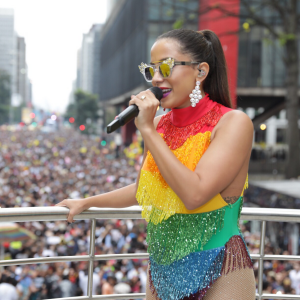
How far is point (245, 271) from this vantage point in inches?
60.3

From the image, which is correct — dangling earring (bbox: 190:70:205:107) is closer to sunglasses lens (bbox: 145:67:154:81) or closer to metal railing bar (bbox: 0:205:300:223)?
sunglasses lens (bbox: 145:67:154:81)

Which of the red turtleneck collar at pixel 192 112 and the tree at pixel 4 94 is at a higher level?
the tree at pixel 4 94

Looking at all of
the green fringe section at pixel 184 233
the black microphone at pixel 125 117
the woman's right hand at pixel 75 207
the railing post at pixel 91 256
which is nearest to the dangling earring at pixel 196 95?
the black microphone at pixel 125 117

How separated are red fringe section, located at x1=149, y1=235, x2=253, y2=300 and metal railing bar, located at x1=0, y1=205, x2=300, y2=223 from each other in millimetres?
637

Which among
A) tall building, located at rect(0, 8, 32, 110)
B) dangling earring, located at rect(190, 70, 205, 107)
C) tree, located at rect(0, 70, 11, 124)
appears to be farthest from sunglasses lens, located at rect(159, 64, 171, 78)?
tall building, located at rect(0, 8, 32, 110)

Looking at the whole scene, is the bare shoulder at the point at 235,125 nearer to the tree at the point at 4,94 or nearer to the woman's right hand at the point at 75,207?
the woman's right hand at the point at 75,207

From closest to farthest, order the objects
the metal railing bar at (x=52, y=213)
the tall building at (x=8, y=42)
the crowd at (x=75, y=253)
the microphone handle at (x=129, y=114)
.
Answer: the microphone handle at (x=129, y=114) → the metal railing bar at (x=52, y=213) → the crowd at (x=75, y=253) → the tall building at (x=8, y=42)

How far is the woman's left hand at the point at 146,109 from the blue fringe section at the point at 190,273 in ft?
1.68

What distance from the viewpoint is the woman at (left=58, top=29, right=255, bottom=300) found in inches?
56.0

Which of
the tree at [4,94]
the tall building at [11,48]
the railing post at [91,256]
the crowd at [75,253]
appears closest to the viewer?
the railing post at [91,256]

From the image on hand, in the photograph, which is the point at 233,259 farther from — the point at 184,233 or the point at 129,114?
the point at 129,114

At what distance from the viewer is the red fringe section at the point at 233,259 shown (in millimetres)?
1509

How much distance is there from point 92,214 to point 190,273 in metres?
0.70

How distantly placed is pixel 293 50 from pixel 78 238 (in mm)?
10910
